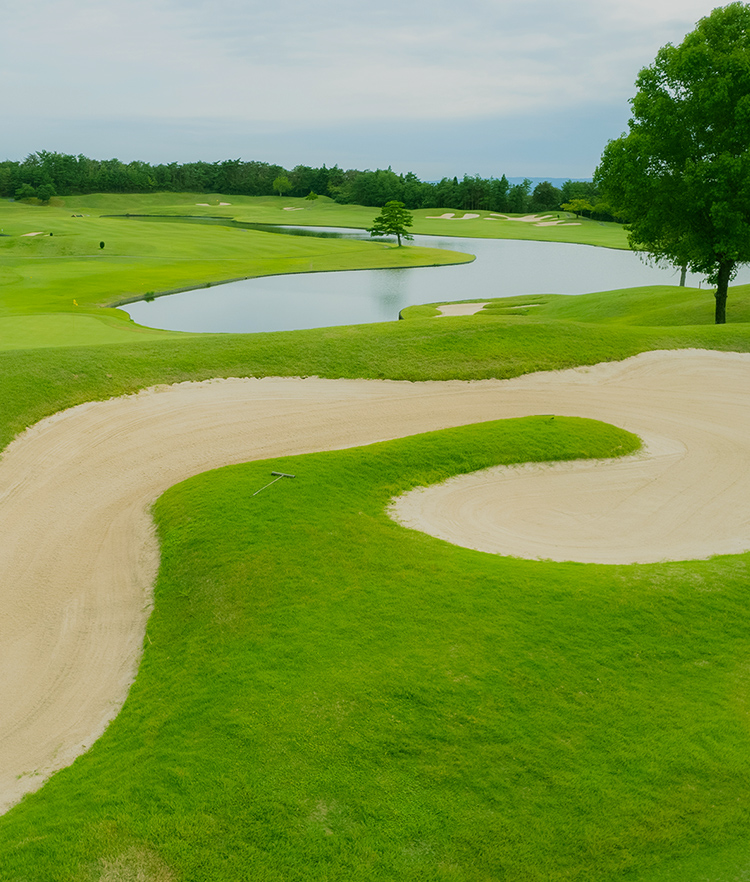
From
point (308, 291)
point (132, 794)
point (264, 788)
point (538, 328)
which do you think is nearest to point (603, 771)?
point (264, 788)

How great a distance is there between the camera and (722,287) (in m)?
33.0

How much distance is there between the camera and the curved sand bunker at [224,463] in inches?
420

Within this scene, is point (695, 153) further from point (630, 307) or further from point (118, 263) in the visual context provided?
point (118, 263)

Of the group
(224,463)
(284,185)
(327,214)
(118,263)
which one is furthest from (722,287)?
(284,185)

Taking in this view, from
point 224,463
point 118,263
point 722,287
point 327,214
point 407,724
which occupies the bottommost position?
point 407,724

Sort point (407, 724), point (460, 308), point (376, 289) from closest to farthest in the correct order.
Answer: point (407, 724)
point (460, 308)
point (376, 289)

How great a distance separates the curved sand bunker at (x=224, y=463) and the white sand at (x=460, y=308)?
21.8 metres

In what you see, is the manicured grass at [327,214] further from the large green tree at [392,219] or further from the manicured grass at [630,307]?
→ the manicured grass at [630,307]

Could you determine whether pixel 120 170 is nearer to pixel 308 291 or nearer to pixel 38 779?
pixel 308 291

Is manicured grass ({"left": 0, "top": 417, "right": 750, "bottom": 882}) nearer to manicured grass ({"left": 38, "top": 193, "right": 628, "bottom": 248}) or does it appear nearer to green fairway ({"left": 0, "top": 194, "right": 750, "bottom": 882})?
green fairway ({"left": 0, "top": 194, "right": 750, "bottom": 882})

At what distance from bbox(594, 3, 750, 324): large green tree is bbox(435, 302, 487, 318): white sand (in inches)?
534

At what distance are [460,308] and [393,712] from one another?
4045 cm

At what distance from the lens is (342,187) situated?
15600 centimetres

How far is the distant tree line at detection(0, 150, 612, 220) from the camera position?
13600 centimetres
